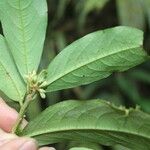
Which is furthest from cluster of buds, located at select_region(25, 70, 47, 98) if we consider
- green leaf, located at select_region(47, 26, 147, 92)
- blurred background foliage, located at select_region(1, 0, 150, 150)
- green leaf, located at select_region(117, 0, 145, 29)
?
green leaf, located at select_region(117, 0, 145, 29)

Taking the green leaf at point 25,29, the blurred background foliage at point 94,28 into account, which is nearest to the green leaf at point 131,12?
the blurred background foliage at point 94,28

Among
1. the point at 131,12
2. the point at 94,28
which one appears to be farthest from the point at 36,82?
the point at 94,28

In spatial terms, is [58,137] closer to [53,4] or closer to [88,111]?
[88,111]

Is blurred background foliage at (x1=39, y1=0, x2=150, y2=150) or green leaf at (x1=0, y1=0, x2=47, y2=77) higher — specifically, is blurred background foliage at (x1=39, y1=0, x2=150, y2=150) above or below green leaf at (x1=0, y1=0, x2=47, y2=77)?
below

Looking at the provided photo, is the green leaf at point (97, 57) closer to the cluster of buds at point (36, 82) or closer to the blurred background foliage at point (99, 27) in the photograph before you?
the cluster of buds at point (36, 82)

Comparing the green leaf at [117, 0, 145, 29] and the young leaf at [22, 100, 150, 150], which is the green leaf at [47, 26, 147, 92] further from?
the green leaf at [117, 0, 145, 29]

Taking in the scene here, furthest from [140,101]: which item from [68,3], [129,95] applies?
[68,3]
